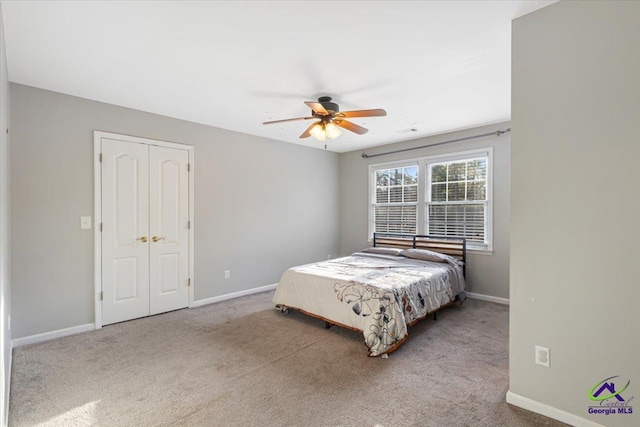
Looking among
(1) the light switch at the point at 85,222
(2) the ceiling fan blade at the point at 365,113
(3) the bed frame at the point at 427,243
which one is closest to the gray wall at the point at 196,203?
(1) the light switch at the point at 85,222

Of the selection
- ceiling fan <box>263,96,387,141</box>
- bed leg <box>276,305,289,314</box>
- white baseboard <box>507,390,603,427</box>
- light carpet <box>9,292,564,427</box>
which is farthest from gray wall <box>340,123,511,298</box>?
bed leg <box>276,305,289,314</box>

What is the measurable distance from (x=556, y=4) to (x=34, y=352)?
498 centimetres

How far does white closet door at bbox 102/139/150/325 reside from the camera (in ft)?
11.6

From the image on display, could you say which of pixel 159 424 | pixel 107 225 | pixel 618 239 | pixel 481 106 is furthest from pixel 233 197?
pixel 618 239

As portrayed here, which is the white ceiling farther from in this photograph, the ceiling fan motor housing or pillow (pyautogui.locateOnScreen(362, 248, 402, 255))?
pillow (pyautogui.locateOnScreen(362, 248, 402, 255))

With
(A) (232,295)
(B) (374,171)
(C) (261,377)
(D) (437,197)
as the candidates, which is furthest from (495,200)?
(A) (232,295)

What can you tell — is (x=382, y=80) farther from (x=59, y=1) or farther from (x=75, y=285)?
(x=75, y=285)

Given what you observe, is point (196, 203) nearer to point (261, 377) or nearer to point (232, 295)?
point (232, 295)

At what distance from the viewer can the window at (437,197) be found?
460 centimetres

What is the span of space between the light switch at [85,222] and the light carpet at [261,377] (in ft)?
3.81

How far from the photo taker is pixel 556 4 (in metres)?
1.89

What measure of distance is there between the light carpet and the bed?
0.68 feet

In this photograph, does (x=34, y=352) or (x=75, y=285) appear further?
(x=75, y=285)

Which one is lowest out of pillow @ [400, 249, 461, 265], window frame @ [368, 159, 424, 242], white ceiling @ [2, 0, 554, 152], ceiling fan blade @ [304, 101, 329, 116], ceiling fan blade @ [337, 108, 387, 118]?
pillow @ [400, 249, 461, 265]
